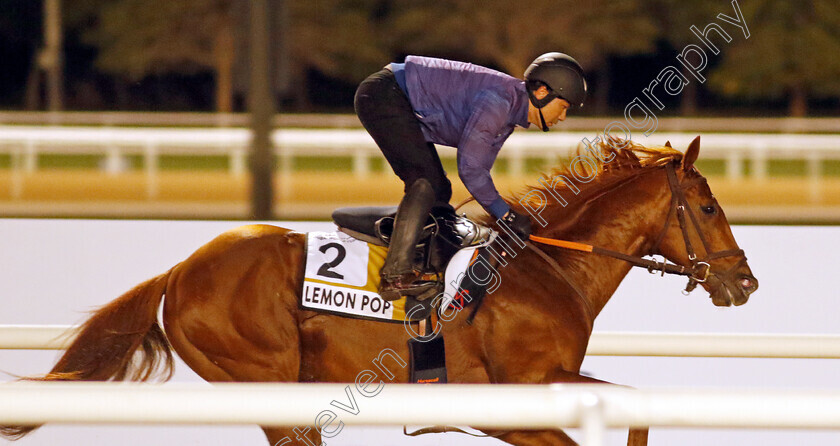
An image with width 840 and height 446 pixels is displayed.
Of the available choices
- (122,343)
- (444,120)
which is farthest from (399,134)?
(122,343)

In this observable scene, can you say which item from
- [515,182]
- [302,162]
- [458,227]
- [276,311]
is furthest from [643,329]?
[302,162]

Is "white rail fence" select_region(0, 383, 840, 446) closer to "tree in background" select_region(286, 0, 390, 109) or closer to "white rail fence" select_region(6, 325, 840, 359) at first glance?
"white rail fence" select_region(6, 325, 840, 359)

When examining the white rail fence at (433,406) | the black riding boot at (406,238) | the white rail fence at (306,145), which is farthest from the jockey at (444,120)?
the white rail fence at (306,145)

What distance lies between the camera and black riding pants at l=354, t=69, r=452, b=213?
289cm

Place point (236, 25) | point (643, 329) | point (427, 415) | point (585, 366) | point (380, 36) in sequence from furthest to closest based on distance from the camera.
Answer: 1. point (380, 36)
2. point (236, 25)
3. point (643, 329)
4. point (585, 366)
5. point (427, 415)

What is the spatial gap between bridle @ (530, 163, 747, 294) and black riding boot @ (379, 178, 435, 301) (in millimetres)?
463

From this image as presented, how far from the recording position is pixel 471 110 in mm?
2852

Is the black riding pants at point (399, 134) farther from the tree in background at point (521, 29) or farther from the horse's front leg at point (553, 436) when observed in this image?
the tree in background at point (521, 29)

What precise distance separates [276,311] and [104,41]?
22.0 m

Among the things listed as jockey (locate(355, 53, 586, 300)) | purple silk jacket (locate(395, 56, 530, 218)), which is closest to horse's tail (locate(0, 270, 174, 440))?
jockey (locate(355, 53, 586, 300))

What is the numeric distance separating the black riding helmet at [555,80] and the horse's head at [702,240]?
398 millimetres

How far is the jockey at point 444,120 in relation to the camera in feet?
9.11

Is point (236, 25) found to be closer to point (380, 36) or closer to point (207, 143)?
point (207, 143)

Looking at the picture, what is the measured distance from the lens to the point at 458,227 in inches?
114
